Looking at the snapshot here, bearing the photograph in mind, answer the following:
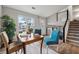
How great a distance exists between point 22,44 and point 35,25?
1.36ft

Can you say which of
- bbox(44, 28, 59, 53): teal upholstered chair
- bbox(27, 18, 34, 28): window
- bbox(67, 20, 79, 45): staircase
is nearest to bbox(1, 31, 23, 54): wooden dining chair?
bbox(27, 18, 34, 28): window

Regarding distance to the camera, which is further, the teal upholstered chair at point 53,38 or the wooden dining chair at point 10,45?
the teal upholstered chair at point 53,38

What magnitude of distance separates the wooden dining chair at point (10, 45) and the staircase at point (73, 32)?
0.89 m

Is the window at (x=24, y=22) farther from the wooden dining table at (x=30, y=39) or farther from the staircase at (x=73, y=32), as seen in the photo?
the staircase at (x=73, y=32)

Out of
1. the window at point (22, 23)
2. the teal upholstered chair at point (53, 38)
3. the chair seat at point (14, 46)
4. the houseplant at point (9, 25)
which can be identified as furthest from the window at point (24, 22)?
the teal upholstered chair at point (53, 38)

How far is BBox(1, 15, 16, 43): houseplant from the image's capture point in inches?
81.5

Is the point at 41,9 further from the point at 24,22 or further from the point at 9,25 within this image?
the point at 9,25

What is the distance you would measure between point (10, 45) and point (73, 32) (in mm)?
1141

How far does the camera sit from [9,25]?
211cm

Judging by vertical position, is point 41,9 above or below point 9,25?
above

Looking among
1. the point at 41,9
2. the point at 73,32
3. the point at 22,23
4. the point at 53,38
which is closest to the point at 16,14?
the point at 22,23

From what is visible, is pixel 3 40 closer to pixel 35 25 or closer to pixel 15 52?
pixel 15 52

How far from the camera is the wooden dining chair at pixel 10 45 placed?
6.75ft
